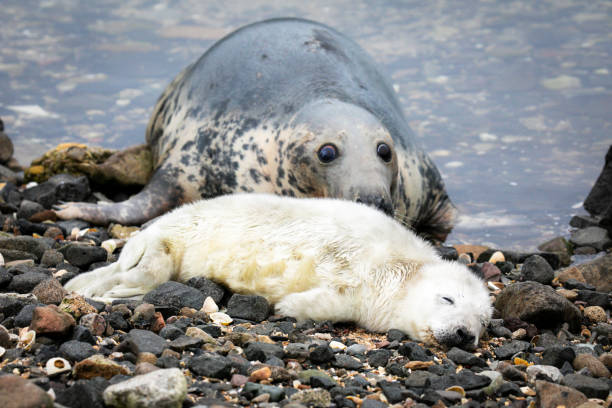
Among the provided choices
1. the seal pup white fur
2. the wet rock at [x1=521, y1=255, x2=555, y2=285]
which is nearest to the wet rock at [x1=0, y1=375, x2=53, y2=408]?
the seal pup white fur

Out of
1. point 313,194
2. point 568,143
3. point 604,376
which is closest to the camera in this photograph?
point 604,376

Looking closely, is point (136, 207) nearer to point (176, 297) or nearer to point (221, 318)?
point (176, 297)

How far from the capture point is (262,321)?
2805 millimetres

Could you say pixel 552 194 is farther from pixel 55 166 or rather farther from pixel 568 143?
pixel 55 166

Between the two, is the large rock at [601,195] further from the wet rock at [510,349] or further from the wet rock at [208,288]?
the wet rock at [208,288]

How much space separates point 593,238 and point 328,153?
213cm

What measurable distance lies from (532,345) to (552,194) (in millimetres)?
3882

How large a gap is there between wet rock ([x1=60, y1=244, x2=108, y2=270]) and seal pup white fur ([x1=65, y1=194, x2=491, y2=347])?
1.24ft

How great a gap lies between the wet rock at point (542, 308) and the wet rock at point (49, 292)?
1712 millimetres

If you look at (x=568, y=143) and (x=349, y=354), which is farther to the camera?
(x=568, y=143)

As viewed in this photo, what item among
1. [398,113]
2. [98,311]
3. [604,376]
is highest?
[398,113]

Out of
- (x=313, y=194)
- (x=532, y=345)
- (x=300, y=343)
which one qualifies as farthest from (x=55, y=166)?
(x=532, y=345)

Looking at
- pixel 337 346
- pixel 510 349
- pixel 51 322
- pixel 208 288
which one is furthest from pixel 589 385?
pixel 51 322

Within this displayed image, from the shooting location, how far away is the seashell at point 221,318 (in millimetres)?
2756
